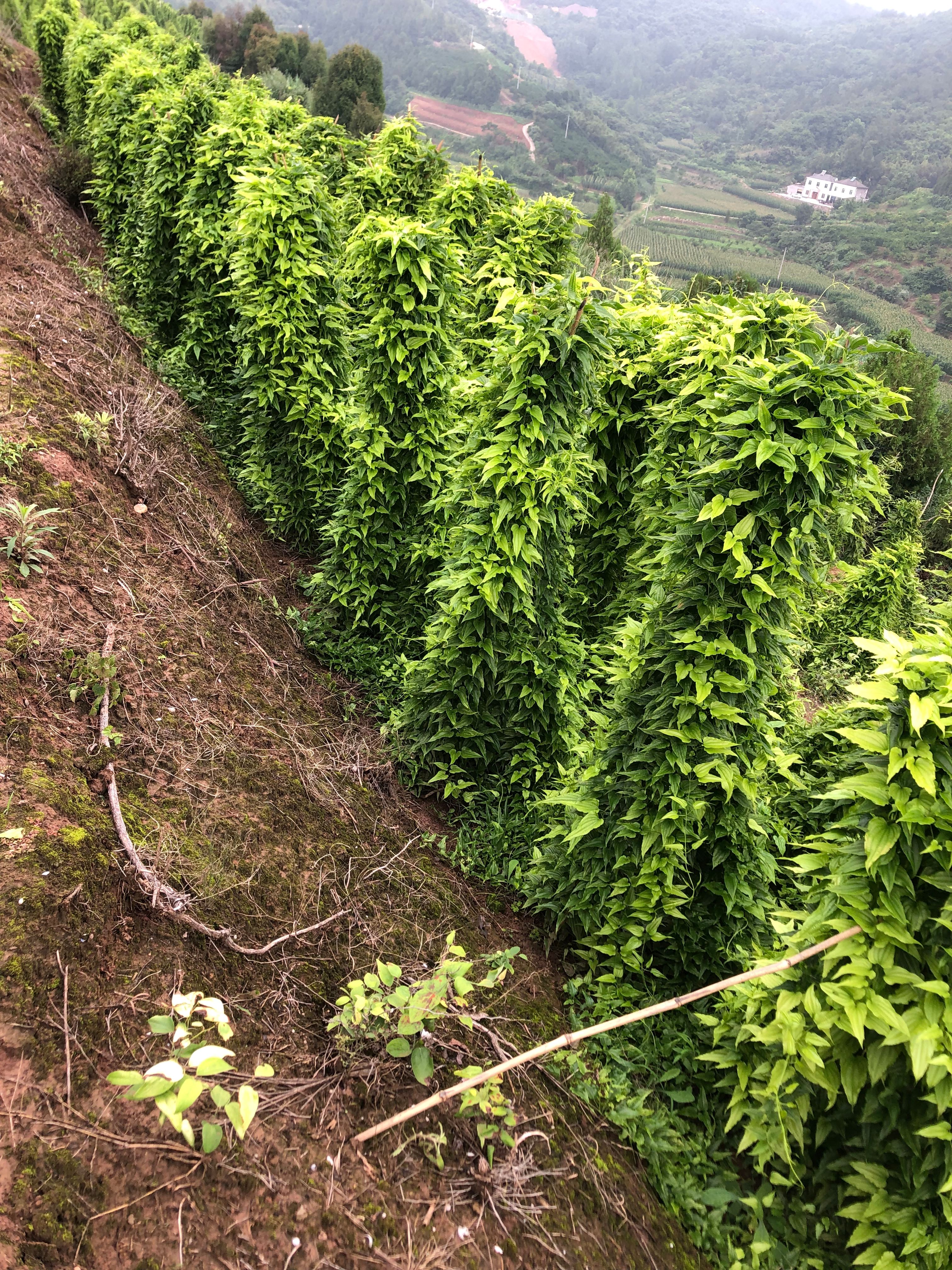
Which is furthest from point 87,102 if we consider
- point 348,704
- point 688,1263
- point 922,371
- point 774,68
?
point 774,68

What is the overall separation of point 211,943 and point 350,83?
41759mm

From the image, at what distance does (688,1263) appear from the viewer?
7.90ft

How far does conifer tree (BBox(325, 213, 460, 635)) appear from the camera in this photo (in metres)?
4.63

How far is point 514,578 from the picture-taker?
3.89 metres

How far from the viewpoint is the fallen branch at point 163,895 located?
8.16 feet

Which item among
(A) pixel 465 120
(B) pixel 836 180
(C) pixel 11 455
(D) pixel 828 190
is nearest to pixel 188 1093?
(C) pixel 11 455

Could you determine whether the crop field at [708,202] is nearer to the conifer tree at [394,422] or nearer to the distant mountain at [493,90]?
the distant mountain at [493,90]

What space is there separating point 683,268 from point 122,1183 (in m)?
78.4

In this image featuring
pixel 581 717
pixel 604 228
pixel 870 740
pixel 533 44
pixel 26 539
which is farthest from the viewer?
pixel 533 44

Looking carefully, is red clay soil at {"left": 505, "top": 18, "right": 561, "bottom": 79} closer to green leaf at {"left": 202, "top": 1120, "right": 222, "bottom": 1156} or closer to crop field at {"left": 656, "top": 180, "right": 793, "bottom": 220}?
crop field at {"left": 656, "top": 180, "right": 793, "bottom": 220}

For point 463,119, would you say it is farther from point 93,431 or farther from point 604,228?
point 93,431

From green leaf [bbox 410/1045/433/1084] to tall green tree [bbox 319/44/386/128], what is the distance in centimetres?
4074

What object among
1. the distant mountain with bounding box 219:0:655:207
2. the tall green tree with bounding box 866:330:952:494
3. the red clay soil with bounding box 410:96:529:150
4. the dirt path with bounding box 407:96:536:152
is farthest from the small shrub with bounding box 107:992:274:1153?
the red clay soil with bounding box 410:96:529:150

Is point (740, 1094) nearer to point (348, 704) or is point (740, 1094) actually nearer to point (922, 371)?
point (348, 704)
